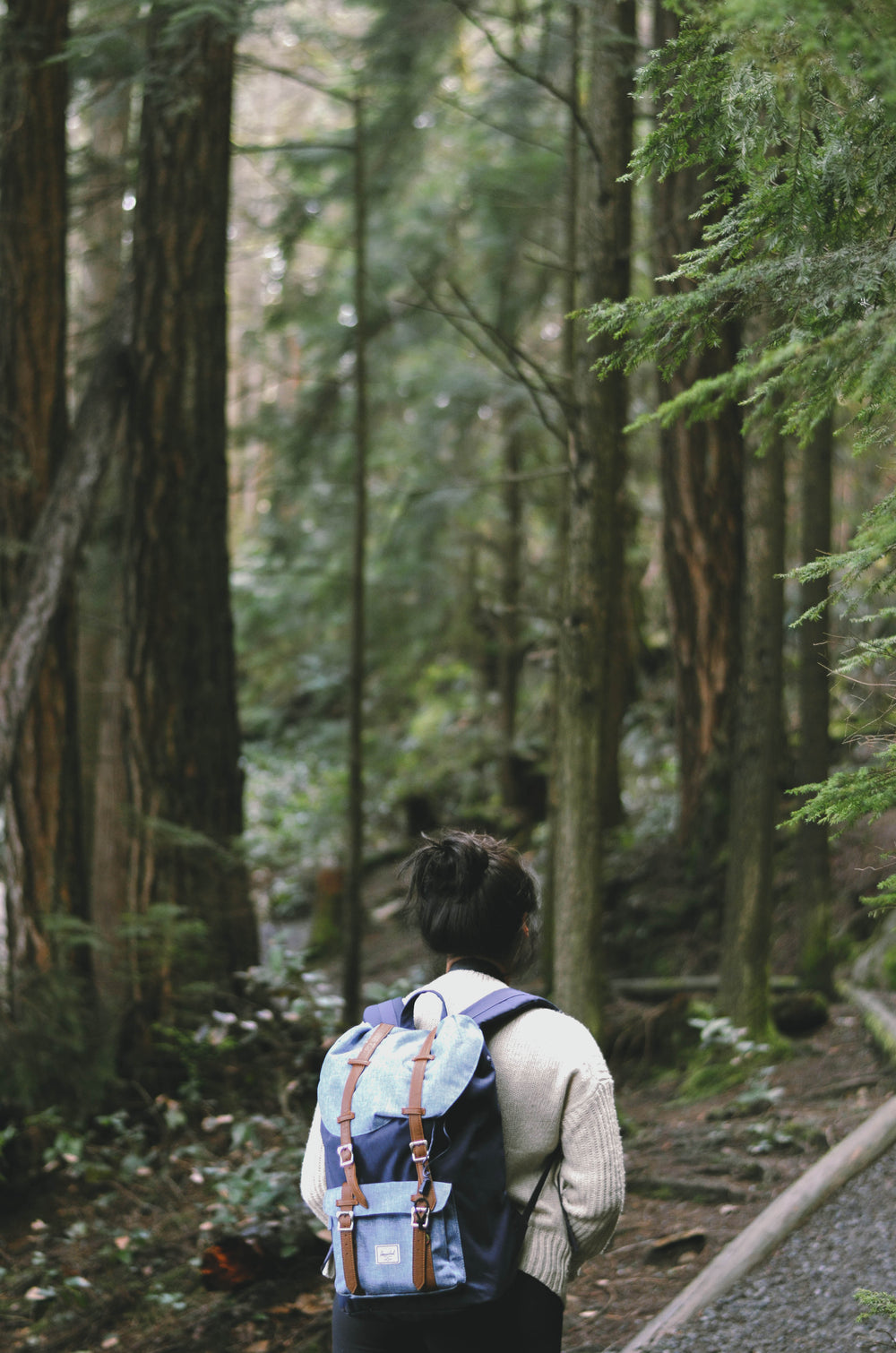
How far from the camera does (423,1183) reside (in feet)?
6.95

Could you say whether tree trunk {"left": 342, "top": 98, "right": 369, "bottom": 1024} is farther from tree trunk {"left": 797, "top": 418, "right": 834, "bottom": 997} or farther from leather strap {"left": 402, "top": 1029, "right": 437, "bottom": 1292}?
leather strap {"left": 402, "top": 1029, "right": 437, "bottom": 1292}

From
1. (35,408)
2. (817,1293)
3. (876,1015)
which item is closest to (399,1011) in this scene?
(817,1293)

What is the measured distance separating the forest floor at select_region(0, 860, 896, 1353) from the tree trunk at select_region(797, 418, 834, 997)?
2.94ft

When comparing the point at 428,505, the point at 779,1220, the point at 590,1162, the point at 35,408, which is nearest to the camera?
the point at 590,1162

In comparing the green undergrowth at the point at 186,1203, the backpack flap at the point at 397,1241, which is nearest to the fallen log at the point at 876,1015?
the green undergrowth at the point at 186,1203

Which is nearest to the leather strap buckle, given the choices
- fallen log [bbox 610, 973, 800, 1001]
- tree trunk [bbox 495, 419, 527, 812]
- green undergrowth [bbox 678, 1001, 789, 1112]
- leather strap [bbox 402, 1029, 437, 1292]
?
leather strap [bbox 402, 1029, 437, 1292]

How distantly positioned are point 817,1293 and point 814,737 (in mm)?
4518

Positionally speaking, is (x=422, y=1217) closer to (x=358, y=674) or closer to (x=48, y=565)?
(x=48, y=565)

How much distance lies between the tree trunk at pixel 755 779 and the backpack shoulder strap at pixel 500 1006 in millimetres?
→ 5393

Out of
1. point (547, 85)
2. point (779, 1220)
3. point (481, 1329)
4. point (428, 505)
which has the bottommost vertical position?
point (779, 1220)

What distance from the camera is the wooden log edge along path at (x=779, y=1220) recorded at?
13.9 ft

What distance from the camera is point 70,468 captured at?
763cm

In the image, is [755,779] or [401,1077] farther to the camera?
[755,779]

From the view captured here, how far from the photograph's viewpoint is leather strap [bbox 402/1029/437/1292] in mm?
2105
